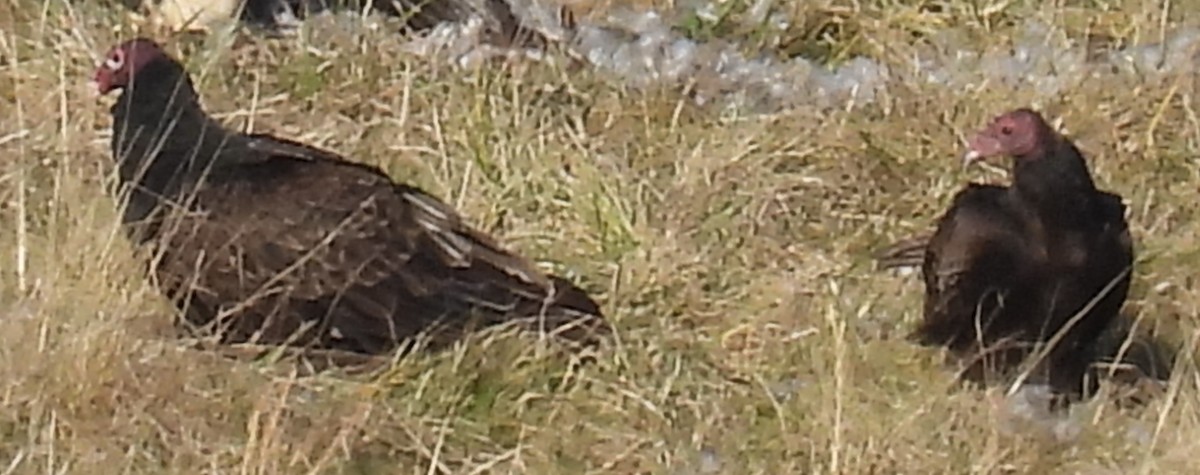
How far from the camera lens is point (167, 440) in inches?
155

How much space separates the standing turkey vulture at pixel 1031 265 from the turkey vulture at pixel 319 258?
2.18 feet

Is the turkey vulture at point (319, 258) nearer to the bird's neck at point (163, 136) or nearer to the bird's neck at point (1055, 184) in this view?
the bird's neck at point (163, 136)

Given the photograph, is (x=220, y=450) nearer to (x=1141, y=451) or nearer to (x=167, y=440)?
(x=167, y=440)

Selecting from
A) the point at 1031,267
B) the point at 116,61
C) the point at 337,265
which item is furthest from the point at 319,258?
the point at 1031,267

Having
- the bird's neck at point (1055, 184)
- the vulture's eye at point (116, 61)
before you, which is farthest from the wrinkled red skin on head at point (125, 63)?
the bird's neck at point (1055, 184)

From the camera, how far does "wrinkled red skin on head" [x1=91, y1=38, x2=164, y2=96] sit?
5051mm

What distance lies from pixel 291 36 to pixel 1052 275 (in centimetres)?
247

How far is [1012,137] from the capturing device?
4.80 meters

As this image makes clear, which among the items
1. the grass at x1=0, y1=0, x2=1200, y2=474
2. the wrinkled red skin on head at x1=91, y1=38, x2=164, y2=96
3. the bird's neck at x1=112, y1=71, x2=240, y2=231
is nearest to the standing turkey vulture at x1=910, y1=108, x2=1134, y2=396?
the grass at x1=0, y1=0, x2=1200, y2=474

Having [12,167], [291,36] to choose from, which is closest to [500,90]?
[291,36]

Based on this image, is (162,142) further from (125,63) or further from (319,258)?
(319,258)

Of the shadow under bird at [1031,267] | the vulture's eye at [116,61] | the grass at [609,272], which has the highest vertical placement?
the vulture's eye at [116,61]

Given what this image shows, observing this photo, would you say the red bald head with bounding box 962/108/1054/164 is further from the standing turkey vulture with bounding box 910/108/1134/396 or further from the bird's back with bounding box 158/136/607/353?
the bird's back with bounding box 158/136/607/353

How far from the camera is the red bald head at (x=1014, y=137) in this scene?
15.7 ft
